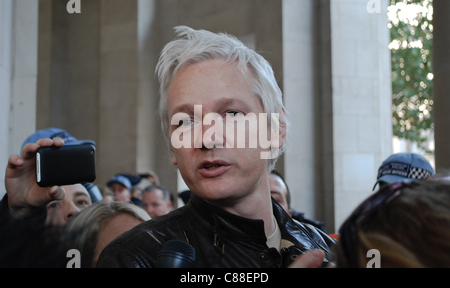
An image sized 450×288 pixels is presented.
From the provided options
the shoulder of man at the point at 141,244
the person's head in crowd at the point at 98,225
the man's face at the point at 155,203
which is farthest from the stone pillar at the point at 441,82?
the shoulder of man at the point at 141,244

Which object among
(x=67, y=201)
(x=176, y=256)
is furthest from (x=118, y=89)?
(x=176, y=256)

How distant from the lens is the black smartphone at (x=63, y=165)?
1431 mm

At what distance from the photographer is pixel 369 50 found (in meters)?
5.89

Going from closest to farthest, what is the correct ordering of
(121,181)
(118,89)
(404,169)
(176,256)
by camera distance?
(176,256)
(404,169)
(121,181)
(118,89)

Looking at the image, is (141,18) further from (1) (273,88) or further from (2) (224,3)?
(1) (273,88)

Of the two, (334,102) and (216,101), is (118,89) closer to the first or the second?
(334,102)

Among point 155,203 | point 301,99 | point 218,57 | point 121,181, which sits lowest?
point 155,203

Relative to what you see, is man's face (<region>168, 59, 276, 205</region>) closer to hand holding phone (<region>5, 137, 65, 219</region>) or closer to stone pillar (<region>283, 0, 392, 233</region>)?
hand holding phone (<region>5, 137, 65, 219</region>)

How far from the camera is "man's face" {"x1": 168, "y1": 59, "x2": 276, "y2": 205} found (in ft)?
4.11

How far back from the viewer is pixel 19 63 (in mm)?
2895

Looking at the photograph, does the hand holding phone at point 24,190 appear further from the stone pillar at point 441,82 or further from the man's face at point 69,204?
the stone pillar at point 441,82

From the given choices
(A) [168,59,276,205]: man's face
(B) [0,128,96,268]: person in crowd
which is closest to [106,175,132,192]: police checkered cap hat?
(B) [0,128,96,268]: person in crowd

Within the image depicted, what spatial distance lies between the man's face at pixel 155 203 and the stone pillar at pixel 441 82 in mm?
2703

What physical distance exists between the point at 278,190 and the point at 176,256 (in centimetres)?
226
